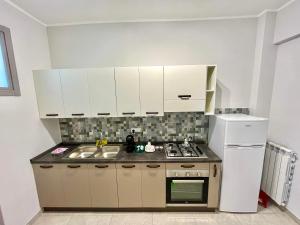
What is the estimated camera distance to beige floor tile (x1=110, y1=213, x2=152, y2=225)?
184cm

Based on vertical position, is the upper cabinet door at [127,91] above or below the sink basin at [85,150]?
above

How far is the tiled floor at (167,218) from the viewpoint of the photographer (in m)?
1.83

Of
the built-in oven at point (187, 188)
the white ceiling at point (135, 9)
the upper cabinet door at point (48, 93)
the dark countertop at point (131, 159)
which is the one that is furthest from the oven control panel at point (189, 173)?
the white ceiling at point (135, 9)

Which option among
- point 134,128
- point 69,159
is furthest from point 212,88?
point 69,159

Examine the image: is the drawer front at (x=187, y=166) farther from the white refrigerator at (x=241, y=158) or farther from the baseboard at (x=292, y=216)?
the baseboard at (x=292, y=216)

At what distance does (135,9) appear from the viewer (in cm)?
180

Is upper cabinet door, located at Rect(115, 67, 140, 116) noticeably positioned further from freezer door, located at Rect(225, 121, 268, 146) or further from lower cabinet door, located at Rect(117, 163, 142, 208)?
freezer door, located at Rect(225, 121, 268, 146)

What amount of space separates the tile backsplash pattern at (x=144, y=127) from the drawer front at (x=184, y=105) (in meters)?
0.35

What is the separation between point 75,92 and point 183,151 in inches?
66.3

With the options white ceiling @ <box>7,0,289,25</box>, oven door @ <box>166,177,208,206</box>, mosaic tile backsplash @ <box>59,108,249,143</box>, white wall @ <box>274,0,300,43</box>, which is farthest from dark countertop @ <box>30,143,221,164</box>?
white ceiling @ <box>7,0,289,25</box>

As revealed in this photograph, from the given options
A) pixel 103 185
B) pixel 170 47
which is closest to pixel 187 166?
pixel 103 185

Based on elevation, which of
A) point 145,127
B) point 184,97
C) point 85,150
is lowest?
point 85,150

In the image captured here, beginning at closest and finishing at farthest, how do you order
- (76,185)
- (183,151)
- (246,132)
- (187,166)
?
→ (246,132), (187,166), (76,185), (183,151)

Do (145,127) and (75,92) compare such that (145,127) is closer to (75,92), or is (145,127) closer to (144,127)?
(144,127)
